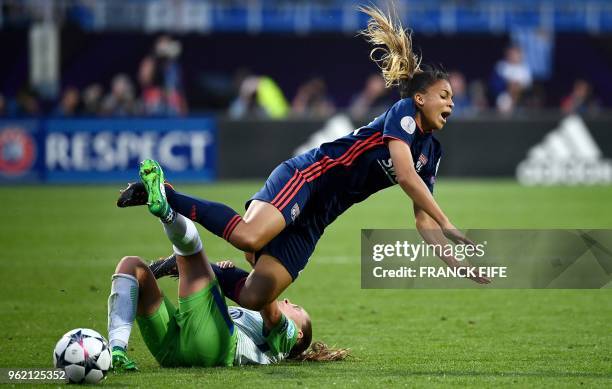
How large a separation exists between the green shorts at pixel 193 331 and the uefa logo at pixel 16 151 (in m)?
16.3

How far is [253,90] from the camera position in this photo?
2541 cm

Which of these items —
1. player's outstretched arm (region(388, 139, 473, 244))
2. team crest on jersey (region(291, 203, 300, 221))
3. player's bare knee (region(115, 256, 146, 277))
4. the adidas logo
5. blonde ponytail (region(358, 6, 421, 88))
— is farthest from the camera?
the adidas logo

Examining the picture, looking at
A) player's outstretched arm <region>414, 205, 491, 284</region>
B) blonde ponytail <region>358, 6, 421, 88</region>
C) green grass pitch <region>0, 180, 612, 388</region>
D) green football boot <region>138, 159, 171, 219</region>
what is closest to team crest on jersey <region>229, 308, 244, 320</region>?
green grass pitch <region>0, 180, 612, 388</region>

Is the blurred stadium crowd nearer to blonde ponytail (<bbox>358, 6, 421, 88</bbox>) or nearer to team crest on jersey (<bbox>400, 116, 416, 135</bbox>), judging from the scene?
blonde ponytail (<bbox>358, 6, 421, 88</bbox>)

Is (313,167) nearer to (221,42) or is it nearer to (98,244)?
(98,244)

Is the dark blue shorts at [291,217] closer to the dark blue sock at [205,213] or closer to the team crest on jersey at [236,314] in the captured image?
the dark blue sock at [205,213]

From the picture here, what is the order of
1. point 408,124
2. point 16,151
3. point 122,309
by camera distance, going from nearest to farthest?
1. point 122,309
2. point 408,124
3. point 16,151

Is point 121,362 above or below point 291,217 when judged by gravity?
below

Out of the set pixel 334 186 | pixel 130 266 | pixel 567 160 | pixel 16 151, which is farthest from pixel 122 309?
Answer: pixel 567 160

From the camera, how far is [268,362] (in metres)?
7.54

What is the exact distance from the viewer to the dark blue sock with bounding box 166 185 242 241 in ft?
24.3

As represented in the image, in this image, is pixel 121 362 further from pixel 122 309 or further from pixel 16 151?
pixel 16 151

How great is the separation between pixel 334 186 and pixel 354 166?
0.20 metres

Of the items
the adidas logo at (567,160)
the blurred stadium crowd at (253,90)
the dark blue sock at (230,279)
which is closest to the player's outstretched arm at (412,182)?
the dark blue sock at (230,279)
